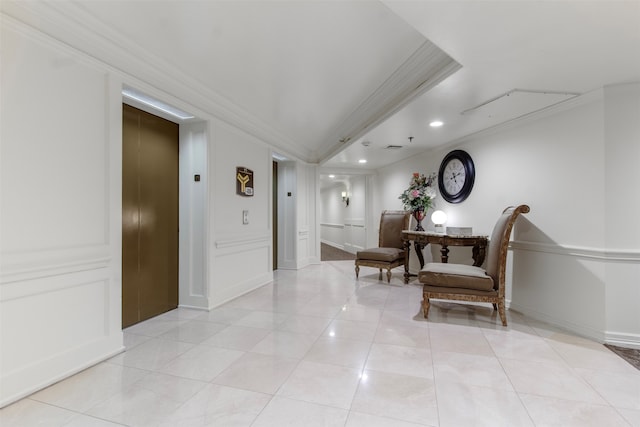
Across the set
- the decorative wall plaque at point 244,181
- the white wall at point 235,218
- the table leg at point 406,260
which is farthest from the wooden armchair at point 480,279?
the decorative wall plaque at point 244,181

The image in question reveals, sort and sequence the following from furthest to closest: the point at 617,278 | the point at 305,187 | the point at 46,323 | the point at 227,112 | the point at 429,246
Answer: the point at 305,187 → the point at 429,246 → the point at 227,112 → the point at 617,278 → the point at 46,323

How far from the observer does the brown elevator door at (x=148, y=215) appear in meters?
2.82

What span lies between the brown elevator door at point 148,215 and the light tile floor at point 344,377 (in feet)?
0.85

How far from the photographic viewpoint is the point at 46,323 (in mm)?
1865

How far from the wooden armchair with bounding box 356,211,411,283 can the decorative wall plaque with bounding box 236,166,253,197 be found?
2.15 metres

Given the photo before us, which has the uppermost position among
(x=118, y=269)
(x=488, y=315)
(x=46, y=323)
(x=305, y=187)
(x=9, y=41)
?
(x=9, y=41)

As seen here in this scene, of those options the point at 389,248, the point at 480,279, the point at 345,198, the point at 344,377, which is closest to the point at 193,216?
the point at 344,377

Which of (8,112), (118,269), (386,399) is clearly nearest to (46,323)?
(118,269)

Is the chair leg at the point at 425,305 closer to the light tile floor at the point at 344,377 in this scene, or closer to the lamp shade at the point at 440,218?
the light tile floor at the point at 344,377

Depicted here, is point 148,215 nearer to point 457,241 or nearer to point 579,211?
point 457,241

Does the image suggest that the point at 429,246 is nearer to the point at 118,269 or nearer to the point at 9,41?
the point at 118,269

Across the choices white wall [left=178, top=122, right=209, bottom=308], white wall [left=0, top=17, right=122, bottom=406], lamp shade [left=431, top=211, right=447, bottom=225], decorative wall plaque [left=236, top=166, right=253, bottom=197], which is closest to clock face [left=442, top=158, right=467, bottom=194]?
lamp shade [left=431, top=211, right=447, bottom=225]

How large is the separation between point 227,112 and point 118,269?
216 cm

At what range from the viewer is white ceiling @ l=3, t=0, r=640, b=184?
1.74 m
